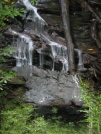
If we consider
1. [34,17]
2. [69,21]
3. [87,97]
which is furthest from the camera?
[34,17]

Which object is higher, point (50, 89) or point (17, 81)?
point (17, 81)

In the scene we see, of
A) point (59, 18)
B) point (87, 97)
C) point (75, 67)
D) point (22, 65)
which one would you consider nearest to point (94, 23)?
point (59, 18)

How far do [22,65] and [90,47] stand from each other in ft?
11.2

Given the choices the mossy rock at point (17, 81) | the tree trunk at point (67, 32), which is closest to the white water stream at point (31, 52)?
the tree trunk at point (67, 32)

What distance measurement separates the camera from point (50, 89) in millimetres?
8625

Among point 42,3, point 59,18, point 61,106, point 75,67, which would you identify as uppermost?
point 42,3

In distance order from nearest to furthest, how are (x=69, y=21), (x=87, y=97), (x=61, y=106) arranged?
(x=87, y=97) → (x=61, y=106) → (x=69, y=21)

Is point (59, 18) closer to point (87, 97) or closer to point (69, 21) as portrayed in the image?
point (69, 21)

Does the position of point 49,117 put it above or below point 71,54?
below

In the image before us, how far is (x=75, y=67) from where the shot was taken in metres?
9.40

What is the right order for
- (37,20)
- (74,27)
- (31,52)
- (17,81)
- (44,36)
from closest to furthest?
(17,81) < (31,52) < (44,36) < (74,27) < (37,20)

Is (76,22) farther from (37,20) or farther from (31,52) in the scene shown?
(31,52)

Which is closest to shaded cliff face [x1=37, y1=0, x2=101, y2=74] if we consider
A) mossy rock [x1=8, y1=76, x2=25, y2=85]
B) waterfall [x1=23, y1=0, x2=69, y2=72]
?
waterfall [x1=23, y1=0, x2=69, y2=72]

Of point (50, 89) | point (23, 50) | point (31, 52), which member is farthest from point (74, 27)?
point (50, 89)
